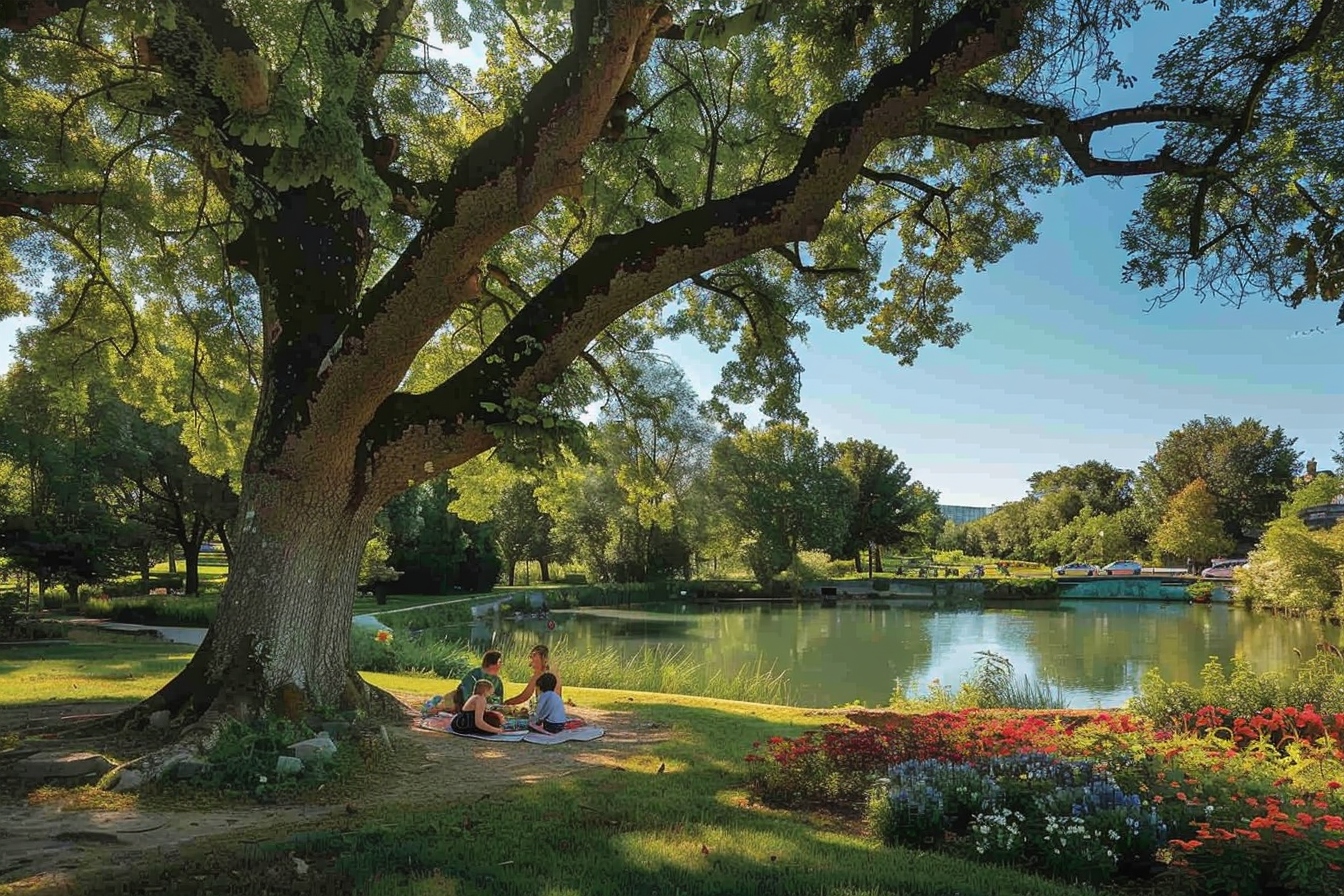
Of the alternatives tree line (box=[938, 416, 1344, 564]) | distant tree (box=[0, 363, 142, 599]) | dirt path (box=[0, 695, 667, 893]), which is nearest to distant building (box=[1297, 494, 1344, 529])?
tree line (box=[938, 416, 1344, 564])

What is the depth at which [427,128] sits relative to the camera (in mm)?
9961

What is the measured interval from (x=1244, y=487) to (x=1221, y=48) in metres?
58.8

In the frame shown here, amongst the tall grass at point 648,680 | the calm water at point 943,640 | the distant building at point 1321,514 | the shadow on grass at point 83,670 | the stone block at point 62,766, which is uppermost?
the distant building at point 1321,514

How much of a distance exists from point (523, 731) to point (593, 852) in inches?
147

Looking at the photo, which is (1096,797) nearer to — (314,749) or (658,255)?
(658,255)

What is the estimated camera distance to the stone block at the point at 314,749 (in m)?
5.22

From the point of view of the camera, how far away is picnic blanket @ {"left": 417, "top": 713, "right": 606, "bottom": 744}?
270 inches

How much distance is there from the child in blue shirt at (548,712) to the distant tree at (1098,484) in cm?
7272

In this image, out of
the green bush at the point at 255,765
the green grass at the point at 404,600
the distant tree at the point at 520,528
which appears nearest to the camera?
the green bush at the point at 255,765

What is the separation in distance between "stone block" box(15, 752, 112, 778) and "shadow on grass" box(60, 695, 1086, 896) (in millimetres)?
2140

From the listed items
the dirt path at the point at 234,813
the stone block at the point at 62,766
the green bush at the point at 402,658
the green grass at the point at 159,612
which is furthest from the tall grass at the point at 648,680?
the green grass at the point at 159,612

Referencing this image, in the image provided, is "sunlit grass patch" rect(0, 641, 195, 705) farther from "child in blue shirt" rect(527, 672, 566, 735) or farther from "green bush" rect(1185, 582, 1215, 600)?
"green bush" rect(1185, 582, 1215, 600)

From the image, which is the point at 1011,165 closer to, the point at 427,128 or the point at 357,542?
the point at 427,128

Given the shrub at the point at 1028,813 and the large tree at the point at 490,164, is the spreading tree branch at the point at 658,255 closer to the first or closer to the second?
the large tree at the point at 490,164
